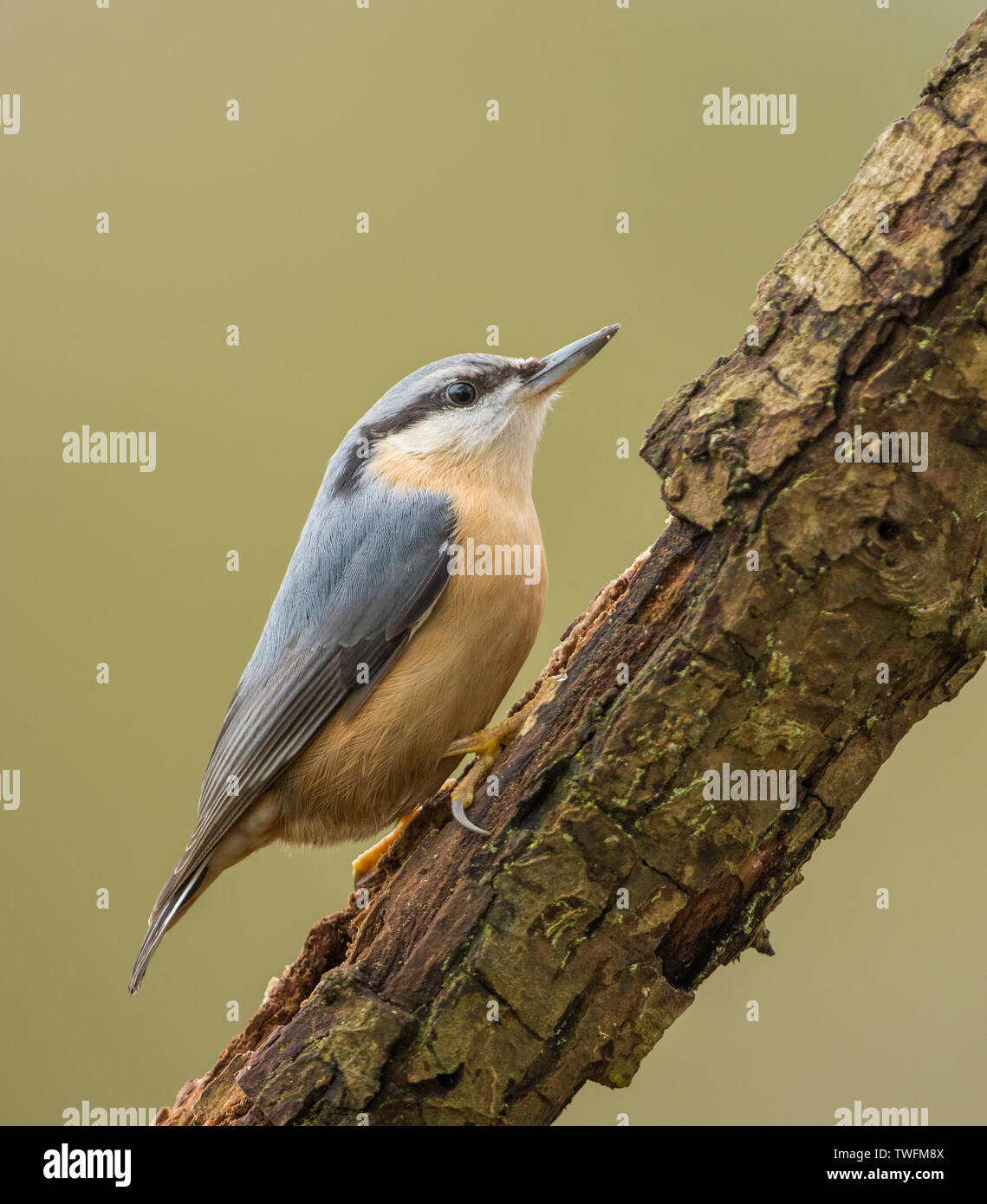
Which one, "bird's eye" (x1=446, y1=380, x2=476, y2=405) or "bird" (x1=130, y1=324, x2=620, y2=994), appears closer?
"bird" (x1=130, y1=324, x2=620, y2=994)

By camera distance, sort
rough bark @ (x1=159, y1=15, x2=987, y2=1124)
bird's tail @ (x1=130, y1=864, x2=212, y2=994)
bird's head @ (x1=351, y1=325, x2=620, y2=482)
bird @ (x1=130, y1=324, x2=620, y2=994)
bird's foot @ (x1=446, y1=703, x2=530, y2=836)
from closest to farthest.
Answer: rough bark @ (x1=159, y1=15, x2=987, y2=1124) < bird's foot @ (x1=446, y1=703, x2=530, y2=836) < bird @ (x1=130, y1=324, x2=620, y2=994) < bird's tail @ (x1=130, y1=864, x2=212, y2=994) < bird's head @ (x1=351, y1=325, x2=620, y2=482)

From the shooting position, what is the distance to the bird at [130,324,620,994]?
2.82 m

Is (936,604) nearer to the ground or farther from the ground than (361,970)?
farther from the ground

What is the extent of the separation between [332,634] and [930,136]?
1858 mm

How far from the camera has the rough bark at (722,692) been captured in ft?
5.82

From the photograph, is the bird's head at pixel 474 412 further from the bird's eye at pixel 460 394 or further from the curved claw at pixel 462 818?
the curved claw at pixel 462 818

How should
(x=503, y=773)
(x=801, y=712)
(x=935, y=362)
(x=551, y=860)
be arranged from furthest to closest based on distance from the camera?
1. (x=503, y=773)
2. (x=551, y=860)
3. (x=801, y=712)
4. (x=935, y=362)

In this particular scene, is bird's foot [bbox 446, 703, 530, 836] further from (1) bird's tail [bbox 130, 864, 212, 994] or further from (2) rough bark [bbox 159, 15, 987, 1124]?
(1) bird's tail [bbox 130, 864, 212, 994]

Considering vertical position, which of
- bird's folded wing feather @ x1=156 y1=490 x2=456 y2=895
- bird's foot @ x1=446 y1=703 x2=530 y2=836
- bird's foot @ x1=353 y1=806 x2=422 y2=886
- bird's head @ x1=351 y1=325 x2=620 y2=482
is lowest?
bird's foot @ x1=353 y1=806 x2=422 y2=886

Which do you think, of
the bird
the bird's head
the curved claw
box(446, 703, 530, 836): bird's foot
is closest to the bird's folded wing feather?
the bird

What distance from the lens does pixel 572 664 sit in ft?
7.29

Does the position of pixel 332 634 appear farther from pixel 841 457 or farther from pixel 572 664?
pixel 841 457

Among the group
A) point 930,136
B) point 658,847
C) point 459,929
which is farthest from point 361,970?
point 930,136

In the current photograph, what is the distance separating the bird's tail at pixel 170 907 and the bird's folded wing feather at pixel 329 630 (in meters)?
0.04
